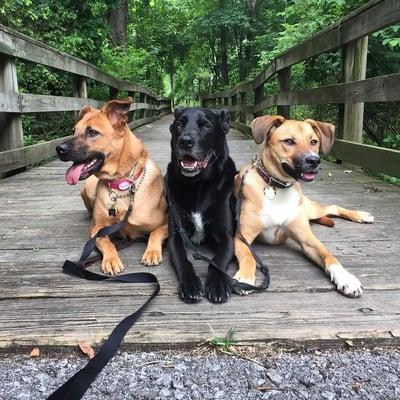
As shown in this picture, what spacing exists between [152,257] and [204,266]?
314mm

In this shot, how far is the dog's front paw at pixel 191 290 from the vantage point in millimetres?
2148

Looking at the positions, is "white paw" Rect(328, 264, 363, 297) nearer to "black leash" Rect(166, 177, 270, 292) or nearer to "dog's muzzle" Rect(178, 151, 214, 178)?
"black leash" Rect(166, 177, 270, 292)

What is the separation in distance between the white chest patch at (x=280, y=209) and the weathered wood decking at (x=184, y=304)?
0.20 metres

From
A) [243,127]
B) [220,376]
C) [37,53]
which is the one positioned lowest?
[220,376]

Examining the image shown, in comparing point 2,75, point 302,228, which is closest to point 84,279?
point 302,228

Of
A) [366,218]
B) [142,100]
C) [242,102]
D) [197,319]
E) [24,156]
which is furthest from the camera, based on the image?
[142,100]

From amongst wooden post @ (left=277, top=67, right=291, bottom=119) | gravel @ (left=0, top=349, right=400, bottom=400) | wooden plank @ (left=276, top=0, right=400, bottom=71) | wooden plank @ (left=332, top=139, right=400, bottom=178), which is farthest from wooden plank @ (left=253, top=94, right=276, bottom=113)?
gravel @ (left=0, top=349, right=400, bottom=400)

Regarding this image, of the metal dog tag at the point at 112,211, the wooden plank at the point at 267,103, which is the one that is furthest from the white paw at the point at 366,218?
the wooden plank at the point at 267,103

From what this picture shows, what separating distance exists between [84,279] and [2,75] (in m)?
3.65

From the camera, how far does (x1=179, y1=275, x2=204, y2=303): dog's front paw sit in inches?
84.6

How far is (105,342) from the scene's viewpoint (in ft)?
5.86

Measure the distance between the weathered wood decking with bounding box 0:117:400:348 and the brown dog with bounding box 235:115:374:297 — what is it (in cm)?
14

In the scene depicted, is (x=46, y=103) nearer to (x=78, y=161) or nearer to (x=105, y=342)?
(x=78, y=161)

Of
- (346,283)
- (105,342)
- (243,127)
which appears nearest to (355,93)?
(346,283)
